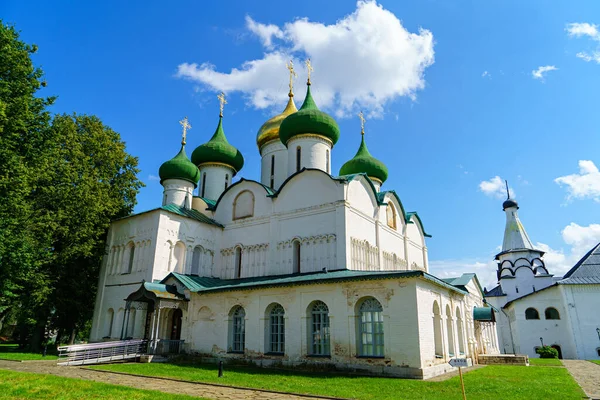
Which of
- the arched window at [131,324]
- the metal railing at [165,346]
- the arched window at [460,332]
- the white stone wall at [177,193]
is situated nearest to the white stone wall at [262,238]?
the arched window at [131,324]

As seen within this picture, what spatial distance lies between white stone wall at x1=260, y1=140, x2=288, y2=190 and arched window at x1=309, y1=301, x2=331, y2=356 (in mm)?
10107

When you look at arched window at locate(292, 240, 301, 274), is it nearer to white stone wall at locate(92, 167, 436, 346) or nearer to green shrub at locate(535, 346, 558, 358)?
white stone wall at locate(92, 167, 436, 346)

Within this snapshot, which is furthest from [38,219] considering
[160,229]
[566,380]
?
[566,380]

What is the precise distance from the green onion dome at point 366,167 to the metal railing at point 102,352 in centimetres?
1412

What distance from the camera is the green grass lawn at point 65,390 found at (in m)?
A: 7.58

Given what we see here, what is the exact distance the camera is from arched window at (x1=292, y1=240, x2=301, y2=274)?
1789cm

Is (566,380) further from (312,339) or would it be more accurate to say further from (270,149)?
(270,149)

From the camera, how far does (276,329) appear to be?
14883mm

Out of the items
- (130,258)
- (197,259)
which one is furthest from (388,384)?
(130,258)

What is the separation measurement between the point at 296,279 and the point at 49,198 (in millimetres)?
11607

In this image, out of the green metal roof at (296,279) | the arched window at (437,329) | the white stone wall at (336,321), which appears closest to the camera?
the white stone wall at (336,321)

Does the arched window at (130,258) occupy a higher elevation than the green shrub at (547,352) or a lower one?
higher

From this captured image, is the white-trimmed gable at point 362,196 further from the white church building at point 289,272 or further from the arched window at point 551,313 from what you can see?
the arched window at point 551,313

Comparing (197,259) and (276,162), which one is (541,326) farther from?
(197,259)
